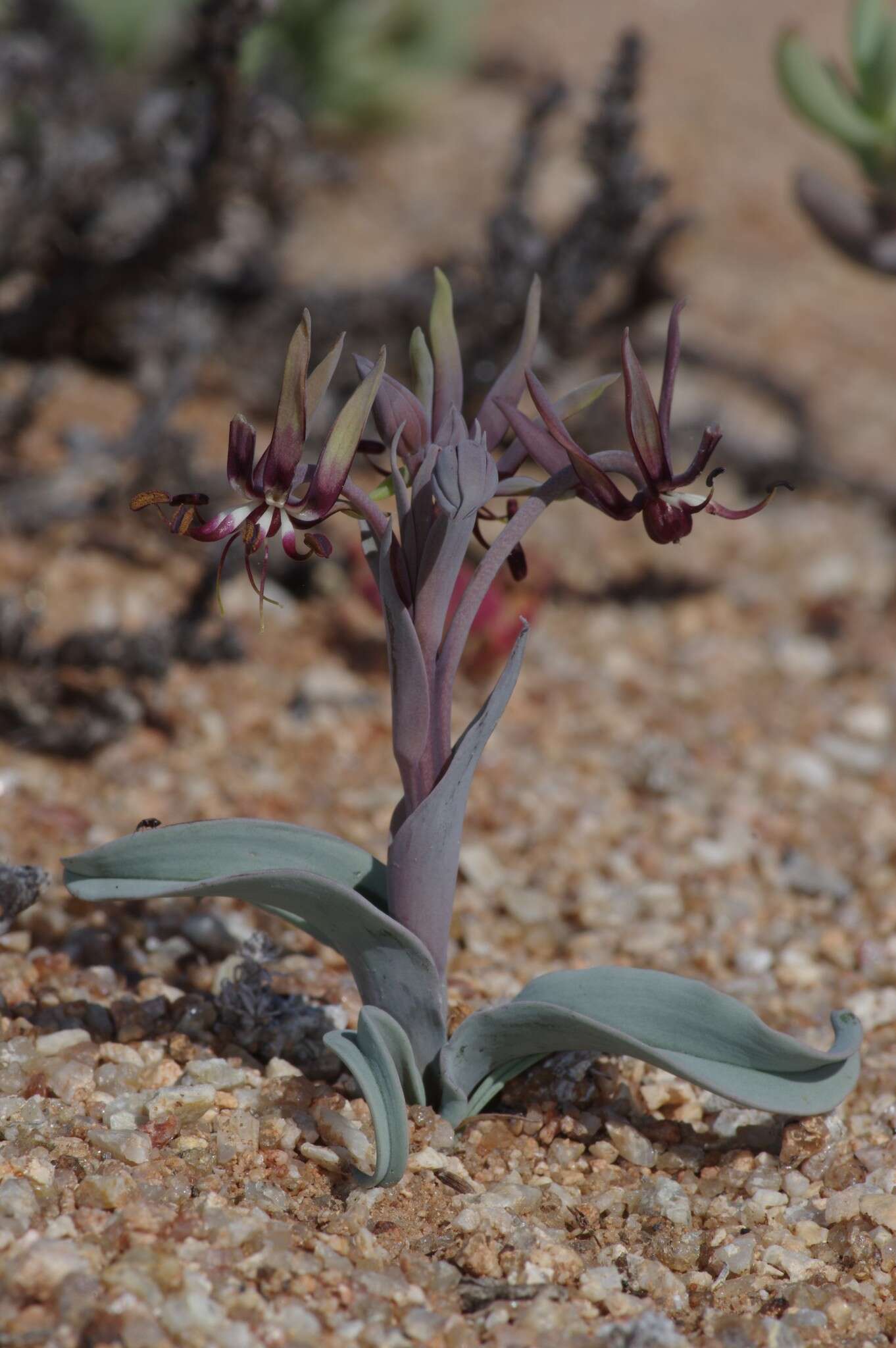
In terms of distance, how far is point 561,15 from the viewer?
7.51 metres

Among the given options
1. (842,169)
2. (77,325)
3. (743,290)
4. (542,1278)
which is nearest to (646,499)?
(542,1278)

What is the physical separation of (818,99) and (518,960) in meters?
2.60

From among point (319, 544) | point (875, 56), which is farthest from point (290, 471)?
point (875, 56)

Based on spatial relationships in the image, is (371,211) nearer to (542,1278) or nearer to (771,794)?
(771,794)

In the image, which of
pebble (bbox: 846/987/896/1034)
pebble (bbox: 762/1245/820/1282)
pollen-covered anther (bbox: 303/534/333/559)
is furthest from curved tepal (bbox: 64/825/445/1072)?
pebble (bbox: 846/987/896/1034)

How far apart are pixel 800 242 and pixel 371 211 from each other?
6.17 ft

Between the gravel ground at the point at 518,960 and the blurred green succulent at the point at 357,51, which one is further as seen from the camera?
the blurred green succulent at the point at 357,51

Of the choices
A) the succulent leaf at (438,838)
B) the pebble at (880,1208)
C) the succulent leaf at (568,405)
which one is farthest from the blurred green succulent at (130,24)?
the pebble at (880,1208)

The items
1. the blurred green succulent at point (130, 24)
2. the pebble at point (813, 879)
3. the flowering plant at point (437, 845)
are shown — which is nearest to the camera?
the flowering plant at point (437, 845)

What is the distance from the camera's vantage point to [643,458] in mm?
1533

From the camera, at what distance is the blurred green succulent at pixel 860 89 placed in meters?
3.63

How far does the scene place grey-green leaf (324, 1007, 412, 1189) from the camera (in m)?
1.65

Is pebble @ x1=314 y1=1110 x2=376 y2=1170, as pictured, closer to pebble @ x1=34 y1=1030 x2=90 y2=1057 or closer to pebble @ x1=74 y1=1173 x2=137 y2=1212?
pebble @ x1=74 y1=1173 x2=137 y2=1212

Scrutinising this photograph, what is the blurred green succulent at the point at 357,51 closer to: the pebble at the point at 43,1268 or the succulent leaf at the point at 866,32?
the succulent leaf at the point at 866,32
